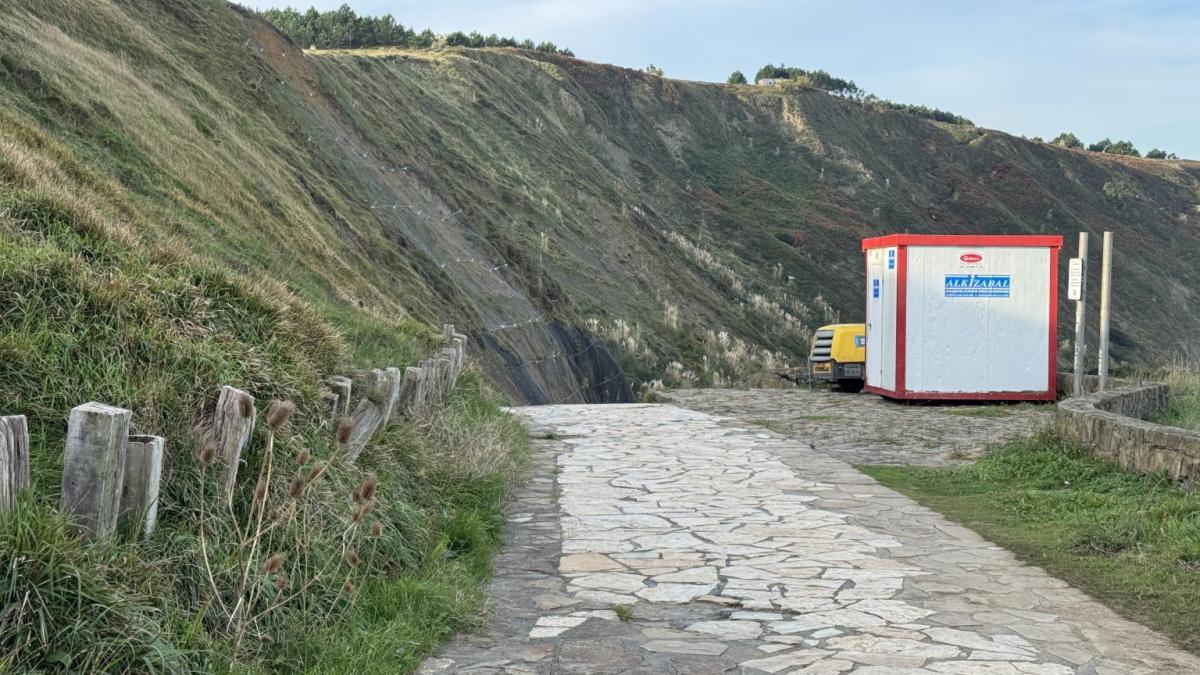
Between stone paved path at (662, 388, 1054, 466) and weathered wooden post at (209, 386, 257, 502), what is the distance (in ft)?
27.1

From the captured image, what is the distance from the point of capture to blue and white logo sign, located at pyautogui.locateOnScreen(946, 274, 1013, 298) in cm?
1944

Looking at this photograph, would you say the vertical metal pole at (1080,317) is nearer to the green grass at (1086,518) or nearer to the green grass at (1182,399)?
the green grass at (1182,399)

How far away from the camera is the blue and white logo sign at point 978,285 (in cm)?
1944

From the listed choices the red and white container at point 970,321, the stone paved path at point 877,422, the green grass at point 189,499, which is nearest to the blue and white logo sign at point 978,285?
the red and white container at point 970,321

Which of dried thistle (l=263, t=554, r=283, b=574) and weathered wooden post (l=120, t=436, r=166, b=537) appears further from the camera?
weathered wooden post (l=120, t=436, r=166, b=537)

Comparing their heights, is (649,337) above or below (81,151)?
below

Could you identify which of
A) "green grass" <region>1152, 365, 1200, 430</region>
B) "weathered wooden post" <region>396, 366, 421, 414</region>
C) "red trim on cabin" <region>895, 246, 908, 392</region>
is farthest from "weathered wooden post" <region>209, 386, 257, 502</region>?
"red trim on cabin" <region>895, 246, 908, 392</region>

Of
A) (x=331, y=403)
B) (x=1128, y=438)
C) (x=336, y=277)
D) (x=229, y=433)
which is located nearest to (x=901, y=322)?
(x=336, y=277)

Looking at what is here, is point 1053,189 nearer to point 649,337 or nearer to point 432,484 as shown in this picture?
point 649,337

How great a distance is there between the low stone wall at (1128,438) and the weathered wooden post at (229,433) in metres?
6.40

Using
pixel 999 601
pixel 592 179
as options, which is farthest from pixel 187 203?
pixel 592 179

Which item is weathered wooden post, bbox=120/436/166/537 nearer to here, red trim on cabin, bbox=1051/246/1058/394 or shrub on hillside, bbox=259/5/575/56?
red trim on cabin, bbox=1051/246/1058/394

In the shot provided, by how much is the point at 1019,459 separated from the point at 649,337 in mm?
25017

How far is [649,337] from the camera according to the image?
117 ft
